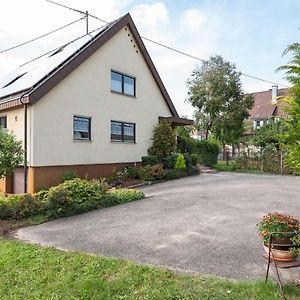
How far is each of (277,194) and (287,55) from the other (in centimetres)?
859

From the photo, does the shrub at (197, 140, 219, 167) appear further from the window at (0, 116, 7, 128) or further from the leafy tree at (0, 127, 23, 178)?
the leafy tree at (0, 127, 23, 178)

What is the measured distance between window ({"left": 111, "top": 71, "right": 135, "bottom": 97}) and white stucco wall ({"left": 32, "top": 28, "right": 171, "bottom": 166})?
0.26 metres

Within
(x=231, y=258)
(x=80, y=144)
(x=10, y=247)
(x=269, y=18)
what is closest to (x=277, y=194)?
(x=269, y=18)

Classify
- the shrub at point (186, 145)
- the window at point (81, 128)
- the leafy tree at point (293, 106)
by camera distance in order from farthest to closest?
the shrub at point (186, 145) → the window at point (81, 128) → the leafy tree at point (293, 106)

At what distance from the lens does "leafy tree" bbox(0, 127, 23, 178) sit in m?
8.74

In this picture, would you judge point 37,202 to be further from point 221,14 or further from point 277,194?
point 221,14

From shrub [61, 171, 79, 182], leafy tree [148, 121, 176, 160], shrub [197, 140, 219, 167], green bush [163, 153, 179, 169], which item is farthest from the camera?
shrub [197, 140, 219, 167]

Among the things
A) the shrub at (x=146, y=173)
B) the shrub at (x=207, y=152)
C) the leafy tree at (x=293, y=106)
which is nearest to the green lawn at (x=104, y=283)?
the leafy tree at (x=293, y=106)

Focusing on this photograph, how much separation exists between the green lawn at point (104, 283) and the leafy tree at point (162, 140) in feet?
39.0

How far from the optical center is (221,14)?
11898 millimetres

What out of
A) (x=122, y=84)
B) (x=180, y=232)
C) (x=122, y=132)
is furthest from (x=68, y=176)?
(x=180, y=232)

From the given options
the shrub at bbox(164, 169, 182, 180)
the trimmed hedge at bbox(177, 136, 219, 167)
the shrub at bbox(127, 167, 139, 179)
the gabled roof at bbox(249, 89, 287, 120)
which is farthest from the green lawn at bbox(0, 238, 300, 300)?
the gabled roof at bbox(249, 89, 287, 120)

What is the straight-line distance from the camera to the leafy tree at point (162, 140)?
1667 cm

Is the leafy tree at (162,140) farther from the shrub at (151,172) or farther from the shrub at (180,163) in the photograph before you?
the shrub at (151,172)
